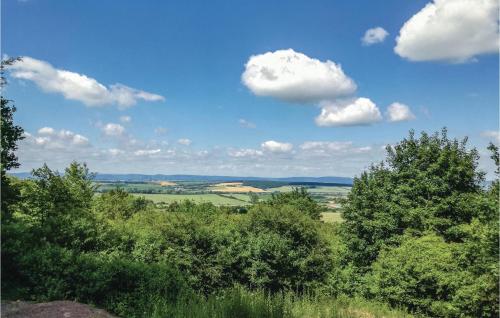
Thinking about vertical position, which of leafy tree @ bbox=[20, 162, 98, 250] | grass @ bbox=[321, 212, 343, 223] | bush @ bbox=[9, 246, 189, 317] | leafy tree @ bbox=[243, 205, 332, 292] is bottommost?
grass @ bbox=[321, 212, 343, 223]

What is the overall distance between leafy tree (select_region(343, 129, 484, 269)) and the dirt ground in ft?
73.5

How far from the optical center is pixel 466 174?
2630cm

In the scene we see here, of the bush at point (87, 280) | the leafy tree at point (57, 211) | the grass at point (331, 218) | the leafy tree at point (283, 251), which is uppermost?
the leafy tree at point (57, 211)

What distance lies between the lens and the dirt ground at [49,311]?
8852mm

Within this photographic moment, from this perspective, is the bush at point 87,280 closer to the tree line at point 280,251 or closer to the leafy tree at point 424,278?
the tree line at point 280,251

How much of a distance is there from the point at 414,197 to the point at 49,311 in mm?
24405

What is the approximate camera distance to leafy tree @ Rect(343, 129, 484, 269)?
2586 centimetres

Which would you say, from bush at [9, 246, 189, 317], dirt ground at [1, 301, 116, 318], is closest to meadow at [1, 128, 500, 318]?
bush at [9, 246, 189, 317]

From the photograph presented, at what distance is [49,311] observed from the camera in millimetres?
9141

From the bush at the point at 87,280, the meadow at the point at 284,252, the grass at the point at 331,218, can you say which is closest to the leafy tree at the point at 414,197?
the meadow at the point at 284,252

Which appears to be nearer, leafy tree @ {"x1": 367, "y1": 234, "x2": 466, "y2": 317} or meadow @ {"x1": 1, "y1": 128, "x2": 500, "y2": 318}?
meadow @ {"x1": 1, "y1": 128, "x2": 500, "y2": 318}

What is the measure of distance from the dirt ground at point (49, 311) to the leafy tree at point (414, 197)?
2240cm

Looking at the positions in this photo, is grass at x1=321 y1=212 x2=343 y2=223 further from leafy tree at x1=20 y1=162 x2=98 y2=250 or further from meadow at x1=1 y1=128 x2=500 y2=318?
leafy tree at x1=20 y1=162 x2=98 y2=250

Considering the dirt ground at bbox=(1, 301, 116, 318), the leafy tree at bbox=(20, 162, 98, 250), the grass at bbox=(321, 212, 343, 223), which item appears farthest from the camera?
the grass at bbox=(321, 212, 343, 223)
